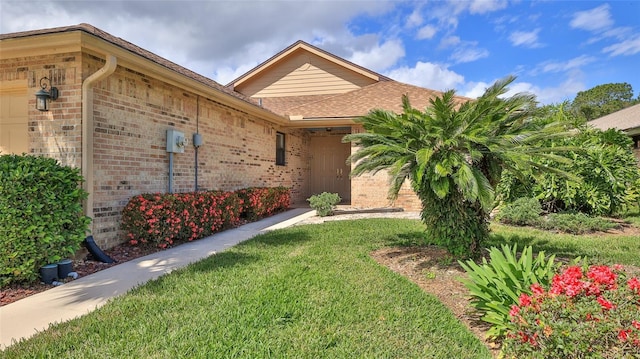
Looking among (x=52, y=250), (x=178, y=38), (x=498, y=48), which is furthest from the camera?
(x=498, y=48)

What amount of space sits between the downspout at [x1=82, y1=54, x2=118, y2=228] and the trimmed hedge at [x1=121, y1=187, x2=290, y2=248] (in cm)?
72

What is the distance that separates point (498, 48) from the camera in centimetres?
1182

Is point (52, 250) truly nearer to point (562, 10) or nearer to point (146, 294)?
point (146, 294)

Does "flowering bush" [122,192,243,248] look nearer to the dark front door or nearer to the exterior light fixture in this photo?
the exterior light fixture

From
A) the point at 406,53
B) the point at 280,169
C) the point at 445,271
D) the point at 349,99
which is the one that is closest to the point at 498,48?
the point at 349,99

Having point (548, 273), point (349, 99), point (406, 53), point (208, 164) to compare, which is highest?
point (406, 53)

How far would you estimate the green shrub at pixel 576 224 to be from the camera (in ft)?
24.6

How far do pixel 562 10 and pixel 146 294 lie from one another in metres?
11.0

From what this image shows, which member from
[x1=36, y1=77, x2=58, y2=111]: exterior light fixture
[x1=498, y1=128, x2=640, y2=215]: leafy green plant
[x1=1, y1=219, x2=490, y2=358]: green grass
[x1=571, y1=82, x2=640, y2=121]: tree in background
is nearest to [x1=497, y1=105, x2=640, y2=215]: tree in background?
[x1=498, y1=128, x2=640, y2=215]: leafy green plant

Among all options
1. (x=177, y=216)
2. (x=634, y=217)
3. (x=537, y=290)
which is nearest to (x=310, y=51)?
(x=177, y=216)

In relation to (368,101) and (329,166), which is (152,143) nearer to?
(368,101)

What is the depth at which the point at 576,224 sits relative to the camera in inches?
297

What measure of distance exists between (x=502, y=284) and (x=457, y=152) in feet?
5.99

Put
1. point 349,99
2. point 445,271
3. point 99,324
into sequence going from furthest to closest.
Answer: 1. point 349,99
2. point 445,271
3. point 99,324
